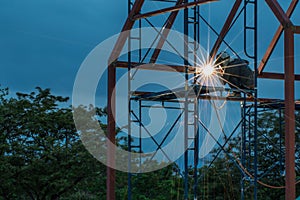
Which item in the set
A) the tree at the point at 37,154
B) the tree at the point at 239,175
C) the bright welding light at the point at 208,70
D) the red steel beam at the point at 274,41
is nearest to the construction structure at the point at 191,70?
the red steel beam at the point at 274,41

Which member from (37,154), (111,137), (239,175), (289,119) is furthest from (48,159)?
(289,119)

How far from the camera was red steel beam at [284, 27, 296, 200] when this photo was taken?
7.58 meters

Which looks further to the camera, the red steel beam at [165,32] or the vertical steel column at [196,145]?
the red steel beam at [165,32]

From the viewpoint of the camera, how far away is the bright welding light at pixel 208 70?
34.8ft

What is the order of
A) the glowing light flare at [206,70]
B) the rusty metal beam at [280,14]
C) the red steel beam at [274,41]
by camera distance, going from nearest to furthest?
the rusty metal beam at [280,14], the glowing light flare at [206,70], the red steel beam at [274,41]

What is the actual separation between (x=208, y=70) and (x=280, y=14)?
3006mm

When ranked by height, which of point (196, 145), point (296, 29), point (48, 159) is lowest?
point (196, 145)

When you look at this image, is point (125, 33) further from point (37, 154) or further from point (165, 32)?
point (37, 154)

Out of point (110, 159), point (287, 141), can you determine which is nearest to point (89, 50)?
point (110, 159)

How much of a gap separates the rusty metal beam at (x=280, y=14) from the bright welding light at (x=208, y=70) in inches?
107

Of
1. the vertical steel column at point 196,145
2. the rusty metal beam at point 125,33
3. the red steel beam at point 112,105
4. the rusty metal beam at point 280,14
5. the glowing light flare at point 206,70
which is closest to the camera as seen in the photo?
the rusty metal beam at point 280,14

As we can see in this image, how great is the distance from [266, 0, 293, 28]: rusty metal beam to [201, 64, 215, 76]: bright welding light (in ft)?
8.94

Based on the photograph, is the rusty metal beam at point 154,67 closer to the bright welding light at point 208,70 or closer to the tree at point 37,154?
the bright welding light at point 208,70

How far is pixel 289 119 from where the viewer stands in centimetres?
763
